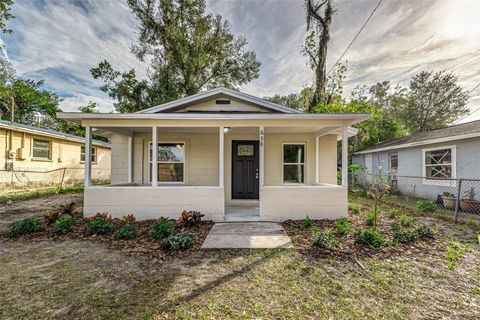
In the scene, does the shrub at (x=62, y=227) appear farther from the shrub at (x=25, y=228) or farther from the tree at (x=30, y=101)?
the tree at (x=30, y=101)

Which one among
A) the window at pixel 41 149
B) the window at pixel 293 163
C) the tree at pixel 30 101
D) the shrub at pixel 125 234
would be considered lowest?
the shrub at pixel 125 234

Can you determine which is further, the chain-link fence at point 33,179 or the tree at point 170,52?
the tree at point 170,52

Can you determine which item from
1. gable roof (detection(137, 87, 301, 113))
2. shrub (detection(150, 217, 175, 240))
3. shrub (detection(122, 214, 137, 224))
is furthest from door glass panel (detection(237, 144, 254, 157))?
shrub (detection(122, 214, 137, 224))

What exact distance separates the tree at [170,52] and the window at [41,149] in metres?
4.83

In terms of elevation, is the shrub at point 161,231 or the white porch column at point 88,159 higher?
the white porch column at point 88,159

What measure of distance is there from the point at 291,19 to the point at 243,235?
11.1 meters

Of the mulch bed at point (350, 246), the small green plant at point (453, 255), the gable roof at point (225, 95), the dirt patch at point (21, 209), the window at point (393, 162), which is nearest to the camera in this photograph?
the small green plant at point (453, 255)

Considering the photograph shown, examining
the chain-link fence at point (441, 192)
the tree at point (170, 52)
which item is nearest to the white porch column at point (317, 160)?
the chain-link fence at point (441, 192)

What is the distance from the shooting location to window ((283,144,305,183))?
7.46 meters

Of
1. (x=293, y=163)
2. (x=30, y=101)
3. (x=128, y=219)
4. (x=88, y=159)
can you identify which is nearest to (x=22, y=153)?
(x=88, y=159)

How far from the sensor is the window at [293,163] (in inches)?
294

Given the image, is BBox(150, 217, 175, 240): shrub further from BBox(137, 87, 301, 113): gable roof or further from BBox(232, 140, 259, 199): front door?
BBox(137, 87, 301, 113): gable roof

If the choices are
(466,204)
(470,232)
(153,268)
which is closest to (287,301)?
(153,268)

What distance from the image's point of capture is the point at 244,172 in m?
7.33
